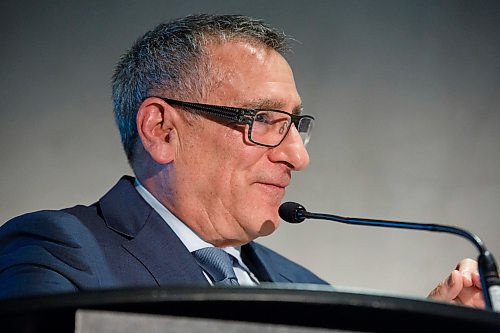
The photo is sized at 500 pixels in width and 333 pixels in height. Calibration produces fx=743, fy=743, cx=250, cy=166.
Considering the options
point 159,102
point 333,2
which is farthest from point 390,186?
point 159,102

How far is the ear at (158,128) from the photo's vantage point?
4.88 ft

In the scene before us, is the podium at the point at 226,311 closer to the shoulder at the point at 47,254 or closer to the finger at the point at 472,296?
the shoulder at the point at 47,254

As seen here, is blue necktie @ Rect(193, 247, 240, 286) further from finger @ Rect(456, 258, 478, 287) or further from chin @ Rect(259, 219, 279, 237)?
finger @ Rect(456, 258, 478, 287)

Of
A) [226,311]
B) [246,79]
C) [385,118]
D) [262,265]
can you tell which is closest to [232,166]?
[246,79]

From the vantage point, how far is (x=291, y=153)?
58.4 inches

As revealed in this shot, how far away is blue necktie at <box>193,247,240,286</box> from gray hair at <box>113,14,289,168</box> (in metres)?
0.26

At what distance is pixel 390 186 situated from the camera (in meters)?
2.23

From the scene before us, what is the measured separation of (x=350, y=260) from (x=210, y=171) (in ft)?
2.89

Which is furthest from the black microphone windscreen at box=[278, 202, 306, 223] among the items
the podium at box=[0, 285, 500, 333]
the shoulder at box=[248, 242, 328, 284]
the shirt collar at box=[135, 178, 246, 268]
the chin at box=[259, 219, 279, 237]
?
the podium at box=[0, 285, 500, 333]

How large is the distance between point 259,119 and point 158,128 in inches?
8.2

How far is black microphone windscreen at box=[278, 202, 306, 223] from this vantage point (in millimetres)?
1338

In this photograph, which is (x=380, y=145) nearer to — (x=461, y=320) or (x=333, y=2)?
(x=333, y=2)

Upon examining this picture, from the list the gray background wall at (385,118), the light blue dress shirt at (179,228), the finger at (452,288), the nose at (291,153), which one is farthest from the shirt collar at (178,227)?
the gray background wall at (385,118)

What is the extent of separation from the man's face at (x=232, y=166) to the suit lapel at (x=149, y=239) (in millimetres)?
79
